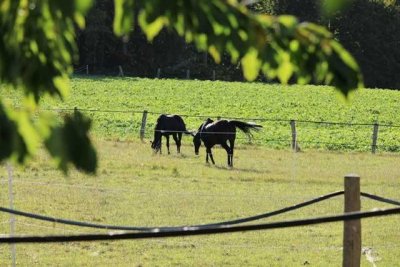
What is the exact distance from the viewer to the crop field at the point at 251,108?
2630 centimetres

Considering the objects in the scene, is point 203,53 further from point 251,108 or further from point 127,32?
point 127,32

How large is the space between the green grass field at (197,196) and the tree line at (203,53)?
74.6 ft

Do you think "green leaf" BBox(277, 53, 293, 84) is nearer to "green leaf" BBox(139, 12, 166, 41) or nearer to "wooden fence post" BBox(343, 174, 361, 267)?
"green leaf" BBox(139, 12, 166, 41)

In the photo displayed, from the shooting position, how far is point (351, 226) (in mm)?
6410

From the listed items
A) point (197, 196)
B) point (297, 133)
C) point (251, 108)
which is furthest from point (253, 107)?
point (197, 196)

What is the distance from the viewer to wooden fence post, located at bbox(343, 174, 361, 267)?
6359mm

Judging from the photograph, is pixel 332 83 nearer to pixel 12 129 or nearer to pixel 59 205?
pixel 12 129

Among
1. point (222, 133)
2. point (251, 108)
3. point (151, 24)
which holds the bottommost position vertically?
point (222, 133)

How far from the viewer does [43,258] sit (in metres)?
9.05

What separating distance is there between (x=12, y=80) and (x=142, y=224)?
342 inches

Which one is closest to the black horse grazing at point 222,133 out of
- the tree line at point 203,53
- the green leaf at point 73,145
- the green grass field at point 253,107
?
the green grass field at point 253,107

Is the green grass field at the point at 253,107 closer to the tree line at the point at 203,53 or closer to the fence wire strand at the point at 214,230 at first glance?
the tree line at the point at 203,53

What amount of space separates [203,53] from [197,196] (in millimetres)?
40551

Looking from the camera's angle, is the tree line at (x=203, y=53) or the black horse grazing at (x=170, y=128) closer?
the black horse grazing at (x=170, y=128)
